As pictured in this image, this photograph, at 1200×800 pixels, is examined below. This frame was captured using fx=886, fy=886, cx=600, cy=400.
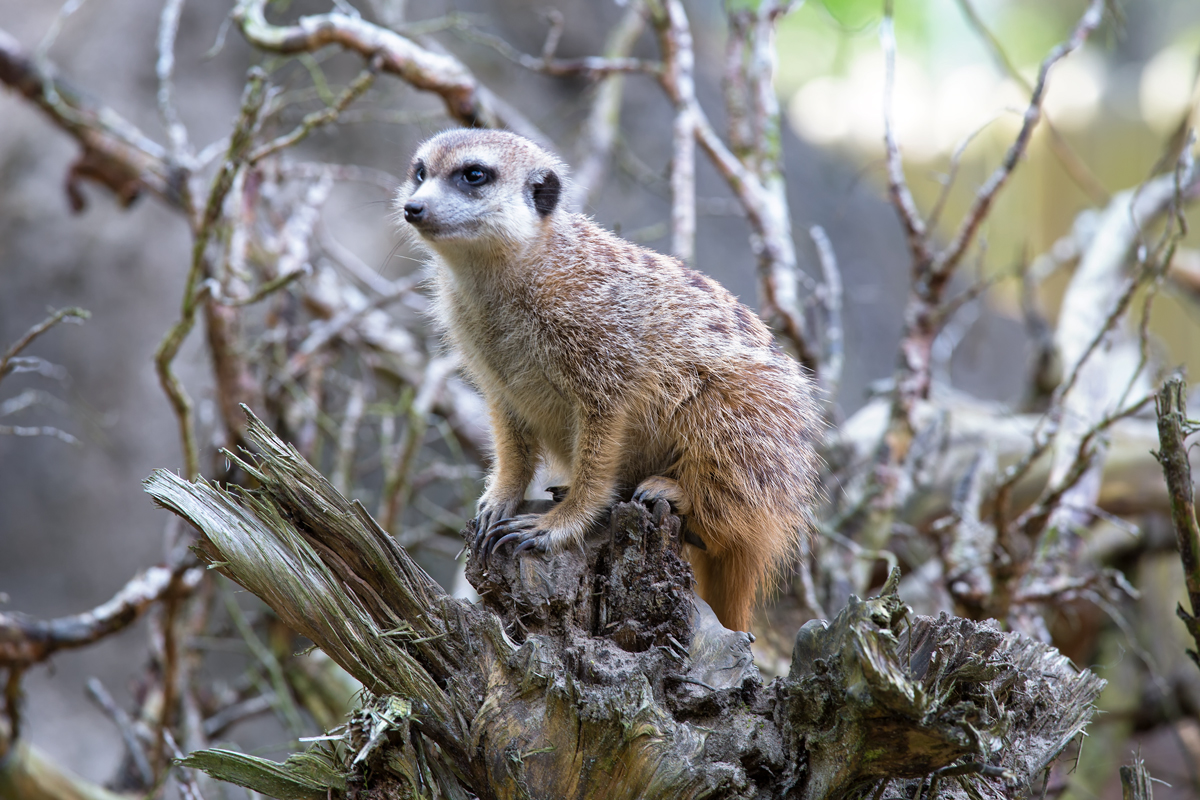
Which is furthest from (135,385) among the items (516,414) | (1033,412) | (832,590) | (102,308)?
(1033,412)

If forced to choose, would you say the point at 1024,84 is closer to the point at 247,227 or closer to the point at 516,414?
the point at 516,414


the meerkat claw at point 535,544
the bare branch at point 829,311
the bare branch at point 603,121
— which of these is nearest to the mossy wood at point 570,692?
the meerkat claw at point 535,544

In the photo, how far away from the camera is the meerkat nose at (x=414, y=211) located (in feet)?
→ 8.91

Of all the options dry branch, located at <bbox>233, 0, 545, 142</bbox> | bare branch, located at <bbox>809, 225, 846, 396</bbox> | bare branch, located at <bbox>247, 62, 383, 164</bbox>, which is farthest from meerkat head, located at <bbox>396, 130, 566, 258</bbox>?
bare branch, located at <bbox>809, 225, 846, 396</bbox>

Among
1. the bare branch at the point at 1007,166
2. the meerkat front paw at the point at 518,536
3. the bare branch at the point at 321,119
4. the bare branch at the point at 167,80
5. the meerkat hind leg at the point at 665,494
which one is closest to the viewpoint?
the meerkat front paw at the point at 518,536

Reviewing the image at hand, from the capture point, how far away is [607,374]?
2730 mm

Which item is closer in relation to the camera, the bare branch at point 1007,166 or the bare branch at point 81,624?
the bare branch at point 1007,166

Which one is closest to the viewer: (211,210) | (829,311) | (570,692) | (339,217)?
(570,692)

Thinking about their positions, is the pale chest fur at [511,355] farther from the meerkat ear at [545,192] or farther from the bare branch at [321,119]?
the bare branch at [321,119]

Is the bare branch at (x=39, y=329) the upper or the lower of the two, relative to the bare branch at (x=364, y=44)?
lower

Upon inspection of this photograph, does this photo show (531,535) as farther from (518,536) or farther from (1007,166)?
(1007,166)

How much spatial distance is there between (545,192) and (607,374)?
0.77m

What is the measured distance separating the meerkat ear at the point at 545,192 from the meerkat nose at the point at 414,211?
0.46 meters

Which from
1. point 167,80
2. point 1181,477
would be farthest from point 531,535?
point 167,80
